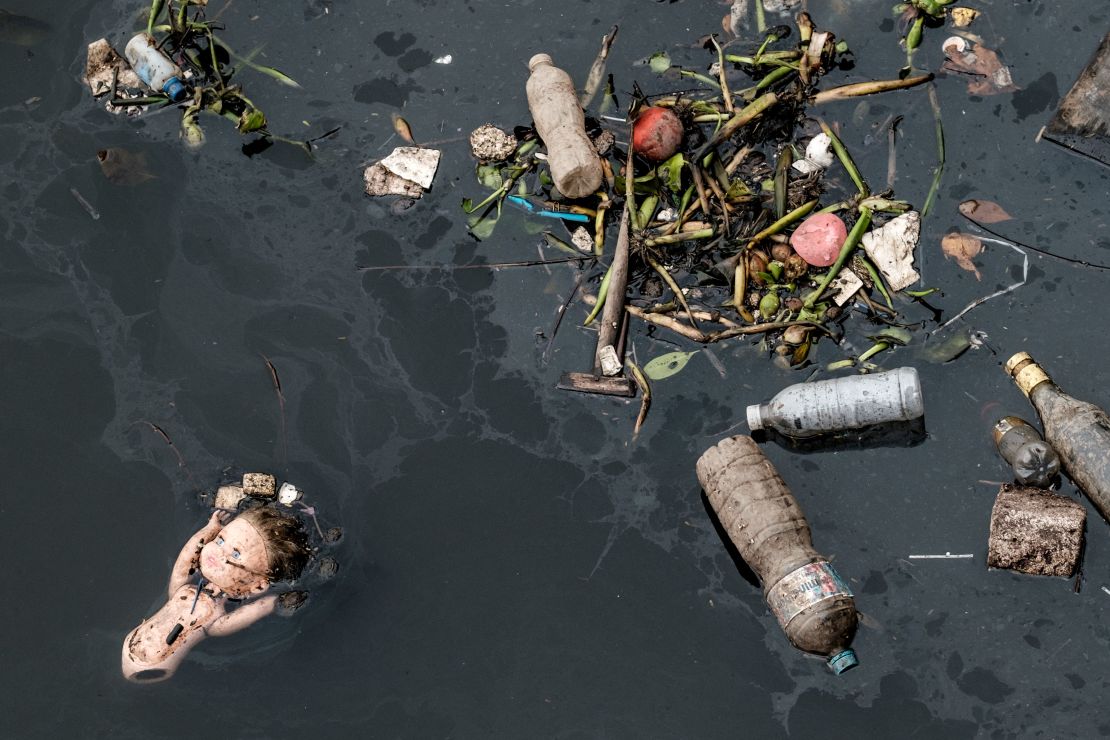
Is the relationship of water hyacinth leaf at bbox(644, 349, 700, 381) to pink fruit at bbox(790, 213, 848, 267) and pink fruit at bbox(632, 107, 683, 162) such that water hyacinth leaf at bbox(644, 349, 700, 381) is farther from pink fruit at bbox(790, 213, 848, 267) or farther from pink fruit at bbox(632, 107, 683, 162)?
pink fruit at bbox(632, 107, 683, 162)

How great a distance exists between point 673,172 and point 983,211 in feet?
4.29

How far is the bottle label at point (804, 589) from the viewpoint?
11.5 ft

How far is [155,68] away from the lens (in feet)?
14.8

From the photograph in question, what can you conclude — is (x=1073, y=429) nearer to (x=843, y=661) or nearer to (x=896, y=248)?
(x=896, y=248)

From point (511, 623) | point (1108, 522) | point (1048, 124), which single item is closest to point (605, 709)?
point (511, 623)

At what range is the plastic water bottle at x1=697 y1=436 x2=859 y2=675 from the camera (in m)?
3.52

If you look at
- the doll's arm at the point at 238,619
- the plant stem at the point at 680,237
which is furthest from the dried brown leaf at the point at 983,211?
the doll's arm at the point at 238,619

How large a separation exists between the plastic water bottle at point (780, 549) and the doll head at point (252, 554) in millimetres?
1712

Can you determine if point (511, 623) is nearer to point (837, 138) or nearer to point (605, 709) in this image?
point (605, 709)

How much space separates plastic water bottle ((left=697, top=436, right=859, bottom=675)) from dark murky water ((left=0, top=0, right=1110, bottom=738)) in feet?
0.51

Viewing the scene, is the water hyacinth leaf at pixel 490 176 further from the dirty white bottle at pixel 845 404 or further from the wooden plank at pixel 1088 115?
the wooden plank at pixel 1088 115

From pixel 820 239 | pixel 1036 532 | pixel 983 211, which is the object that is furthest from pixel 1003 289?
pixel 1036 532

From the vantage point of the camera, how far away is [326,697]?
3881 mm

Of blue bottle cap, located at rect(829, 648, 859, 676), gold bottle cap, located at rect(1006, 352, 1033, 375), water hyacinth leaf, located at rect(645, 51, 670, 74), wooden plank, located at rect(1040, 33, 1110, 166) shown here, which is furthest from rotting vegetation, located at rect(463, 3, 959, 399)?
blue bottle cap, located at rect(829, 648, 859, 676)
